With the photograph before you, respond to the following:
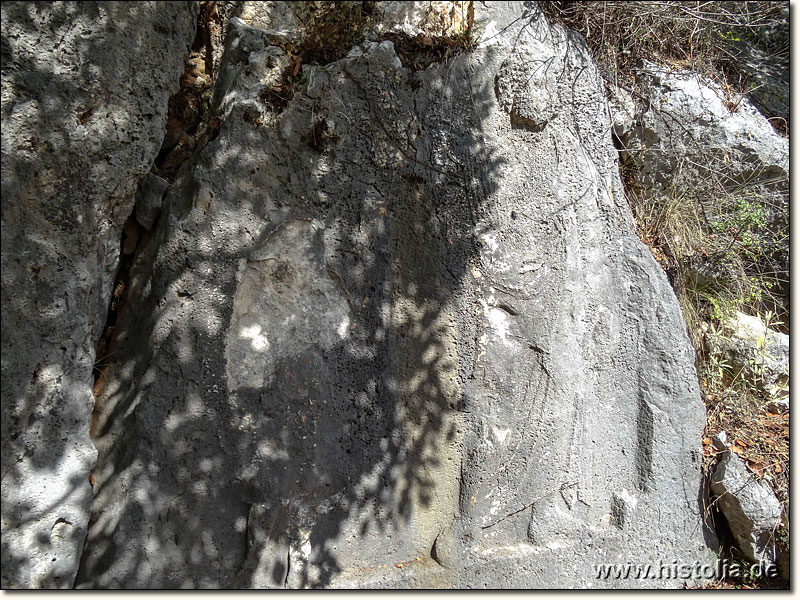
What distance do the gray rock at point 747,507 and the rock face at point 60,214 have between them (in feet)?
10.8

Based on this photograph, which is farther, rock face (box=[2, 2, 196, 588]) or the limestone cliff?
the limestone cliff

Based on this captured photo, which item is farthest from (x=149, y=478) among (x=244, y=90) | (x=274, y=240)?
(x=244, y=90)

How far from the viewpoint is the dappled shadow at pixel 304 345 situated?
2391mm

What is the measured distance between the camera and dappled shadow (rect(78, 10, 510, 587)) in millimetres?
2391

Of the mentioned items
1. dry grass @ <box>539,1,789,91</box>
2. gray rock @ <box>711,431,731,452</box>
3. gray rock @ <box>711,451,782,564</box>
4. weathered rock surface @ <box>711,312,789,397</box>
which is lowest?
gray rock @ <box>711,451,782,564</box>

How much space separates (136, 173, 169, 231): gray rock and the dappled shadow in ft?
0.24

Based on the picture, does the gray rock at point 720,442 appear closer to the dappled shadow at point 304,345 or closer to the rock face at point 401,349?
the rock face at point 401,349

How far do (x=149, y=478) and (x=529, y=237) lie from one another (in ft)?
6.51

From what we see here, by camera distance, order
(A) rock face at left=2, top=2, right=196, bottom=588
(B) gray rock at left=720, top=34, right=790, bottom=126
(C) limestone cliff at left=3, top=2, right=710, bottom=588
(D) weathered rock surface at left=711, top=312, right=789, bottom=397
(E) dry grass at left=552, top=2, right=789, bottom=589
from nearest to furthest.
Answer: (A) rock face at left=2, top=2, right=196, bottom=588, (C) limestone cliff at left=3, top=2, right=710, bottom=588, (E) dry grass at left=552, top=2, right=789, bottom=589, (D) weathered rock surface at left=711, top=312, right=789, bottom=397, (B) gray rock at left=720, top=34, right=790, bottom=126

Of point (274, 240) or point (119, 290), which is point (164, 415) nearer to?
point (119, 290)

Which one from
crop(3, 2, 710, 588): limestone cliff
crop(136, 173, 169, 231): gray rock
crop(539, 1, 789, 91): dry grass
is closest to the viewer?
crop(3, 2, 710, 588): limestone cliff

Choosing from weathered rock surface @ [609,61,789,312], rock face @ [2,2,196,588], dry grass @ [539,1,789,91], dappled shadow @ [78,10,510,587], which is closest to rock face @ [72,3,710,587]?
dappled shadow @ [78,10,510,587]

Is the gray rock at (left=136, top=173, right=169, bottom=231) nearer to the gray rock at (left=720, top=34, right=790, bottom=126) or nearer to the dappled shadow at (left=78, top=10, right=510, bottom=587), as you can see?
the dappled shadow at (left=78, top=10, right=510, bottom=587)

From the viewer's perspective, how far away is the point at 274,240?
253 cm
